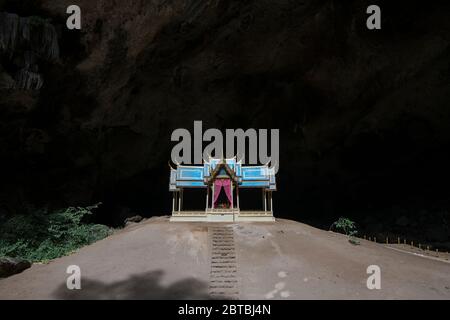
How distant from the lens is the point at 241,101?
2812cm

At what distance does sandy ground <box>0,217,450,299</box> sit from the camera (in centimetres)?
1111

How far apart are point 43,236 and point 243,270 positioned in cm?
1090

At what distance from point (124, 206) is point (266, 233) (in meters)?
16.7

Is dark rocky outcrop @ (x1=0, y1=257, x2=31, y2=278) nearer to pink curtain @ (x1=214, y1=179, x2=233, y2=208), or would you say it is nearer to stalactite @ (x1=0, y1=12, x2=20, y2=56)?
pink curtain @ (x1=214, y1=179, x2=233, y2=208)

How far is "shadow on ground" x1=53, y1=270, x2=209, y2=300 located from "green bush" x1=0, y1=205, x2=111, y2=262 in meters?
4.92

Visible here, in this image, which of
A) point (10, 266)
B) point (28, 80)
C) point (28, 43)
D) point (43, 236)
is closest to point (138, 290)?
point (10, 266)

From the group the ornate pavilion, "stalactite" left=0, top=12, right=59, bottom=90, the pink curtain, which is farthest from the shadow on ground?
"stalactite" left=0, top=12, right=59, bottom=90

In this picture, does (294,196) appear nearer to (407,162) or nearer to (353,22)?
(407,162)

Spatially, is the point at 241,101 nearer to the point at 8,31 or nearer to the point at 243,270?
the point at 8,31

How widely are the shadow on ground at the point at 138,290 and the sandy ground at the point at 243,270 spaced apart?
30 millimetres

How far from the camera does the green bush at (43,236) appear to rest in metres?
15.4

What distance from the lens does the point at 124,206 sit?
98.8ft

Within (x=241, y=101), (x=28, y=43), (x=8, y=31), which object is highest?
(x=8, y=31)
